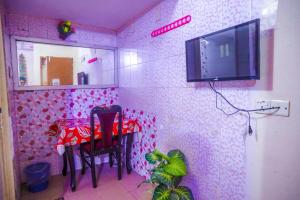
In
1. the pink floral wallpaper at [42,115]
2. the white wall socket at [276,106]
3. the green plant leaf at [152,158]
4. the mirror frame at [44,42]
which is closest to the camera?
the white wall socket at [276,106]

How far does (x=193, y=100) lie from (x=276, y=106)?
70 cm

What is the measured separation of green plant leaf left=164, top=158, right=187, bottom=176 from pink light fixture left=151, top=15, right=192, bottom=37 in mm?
1280

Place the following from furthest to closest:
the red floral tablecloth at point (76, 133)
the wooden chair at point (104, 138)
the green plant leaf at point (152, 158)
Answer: the wooden chair at point (104, 138), the red floral tablecloth at point (76, 133), the green plant leaf at point (152, 158)

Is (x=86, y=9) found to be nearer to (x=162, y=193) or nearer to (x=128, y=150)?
(x=128, y=150)

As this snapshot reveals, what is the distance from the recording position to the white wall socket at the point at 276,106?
3.44ft

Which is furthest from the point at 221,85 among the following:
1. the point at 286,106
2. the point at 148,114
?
the point at 148,114

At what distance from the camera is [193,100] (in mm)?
1698

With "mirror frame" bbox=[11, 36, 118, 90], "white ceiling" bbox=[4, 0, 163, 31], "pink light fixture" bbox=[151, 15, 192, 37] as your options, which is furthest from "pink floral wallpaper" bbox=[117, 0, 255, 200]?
"mirror frame" bbox=[11, 36, 118, 90]

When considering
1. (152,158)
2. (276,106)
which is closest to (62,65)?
(152,158)

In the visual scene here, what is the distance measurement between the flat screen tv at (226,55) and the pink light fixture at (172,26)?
0.92 feet

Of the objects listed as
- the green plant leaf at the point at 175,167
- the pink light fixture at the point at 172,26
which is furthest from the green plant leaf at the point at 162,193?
the pink light fixture at the point at 172,26

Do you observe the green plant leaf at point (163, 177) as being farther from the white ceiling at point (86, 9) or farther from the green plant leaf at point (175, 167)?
the white ceiling at point (86, 9)

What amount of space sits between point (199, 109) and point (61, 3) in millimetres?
1988

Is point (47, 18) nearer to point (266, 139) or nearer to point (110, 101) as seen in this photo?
point (110, 101)
